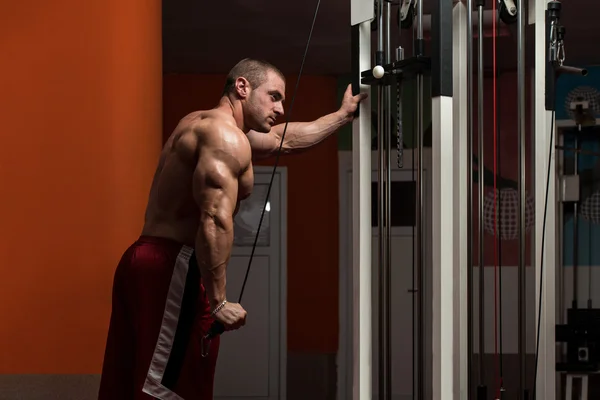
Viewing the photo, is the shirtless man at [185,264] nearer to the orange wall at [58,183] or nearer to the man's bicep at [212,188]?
the man's bicep at [212,188]

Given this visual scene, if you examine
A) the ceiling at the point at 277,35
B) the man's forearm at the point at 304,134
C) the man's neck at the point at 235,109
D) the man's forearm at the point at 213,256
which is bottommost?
the man's forearm at the point at 213,256

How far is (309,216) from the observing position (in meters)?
6.64

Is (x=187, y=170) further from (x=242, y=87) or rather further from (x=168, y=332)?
(x=168, y=332)

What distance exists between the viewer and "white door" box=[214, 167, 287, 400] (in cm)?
660

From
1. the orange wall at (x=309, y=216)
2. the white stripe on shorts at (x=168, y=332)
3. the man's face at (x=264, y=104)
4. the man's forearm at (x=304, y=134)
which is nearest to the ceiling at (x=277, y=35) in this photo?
the orange wall at (x=309, y=216)

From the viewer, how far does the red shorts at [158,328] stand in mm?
2594

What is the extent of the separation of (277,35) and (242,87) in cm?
288

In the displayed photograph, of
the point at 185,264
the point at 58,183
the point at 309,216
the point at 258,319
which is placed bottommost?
the point at 258,319

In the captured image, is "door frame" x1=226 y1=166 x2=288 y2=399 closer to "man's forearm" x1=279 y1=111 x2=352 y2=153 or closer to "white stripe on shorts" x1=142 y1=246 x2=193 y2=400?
"man's forearm" x1=279 y1=111 x2=352 y2=153

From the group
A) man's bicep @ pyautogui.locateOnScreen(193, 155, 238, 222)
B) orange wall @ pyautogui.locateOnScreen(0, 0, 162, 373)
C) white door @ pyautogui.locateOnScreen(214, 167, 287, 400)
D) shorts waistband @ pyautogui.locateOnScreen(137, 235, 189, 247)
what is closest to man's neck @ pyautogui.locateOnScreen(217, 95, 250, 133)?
man's bicep @ pyautogui.locateOnScreen(193, 155, 238, 222)

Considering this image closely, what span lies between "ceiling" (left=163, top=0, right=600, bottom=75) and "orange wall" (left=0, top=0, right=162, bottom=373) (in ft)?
5.77

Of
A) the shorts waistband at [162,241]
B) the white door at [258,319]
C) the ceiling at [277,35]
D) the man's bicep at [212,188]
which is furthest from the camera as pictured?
the white door at [258,319]

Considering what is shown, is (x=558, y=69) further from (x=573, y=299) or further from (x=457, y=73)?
(x=573, y=299)

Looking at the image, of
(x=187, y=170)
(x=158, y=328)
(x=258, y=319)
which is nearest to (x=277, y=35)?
(x=258, y=319)
